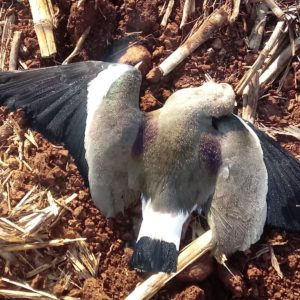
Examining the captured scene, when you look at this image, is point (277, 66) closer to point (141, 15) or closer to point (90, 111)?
point (141, 15)

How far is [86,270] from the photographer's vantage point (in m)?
3.39

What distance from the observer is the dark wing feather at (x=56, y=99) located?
Answer: 344 centimetres

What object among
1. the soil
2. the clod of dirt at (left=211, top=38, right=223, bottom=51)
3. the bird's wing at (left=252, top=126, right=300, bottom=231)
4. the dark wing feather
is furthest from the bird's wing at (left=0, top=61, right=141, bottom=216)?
the bird's wing at (left=252, top=126, right=300, bottom=231)

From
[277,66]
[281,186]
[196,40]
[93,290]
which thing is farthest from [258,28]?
[93,290]

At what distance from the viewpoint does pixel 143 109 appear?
143 inches

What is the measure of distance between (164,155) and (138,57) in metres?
0.58

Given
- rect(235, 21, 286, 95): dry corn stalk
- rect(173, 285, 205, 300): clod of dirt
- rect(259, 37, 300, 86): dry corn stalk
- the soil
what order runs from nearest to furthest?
1. rect(173, 285, 205, 300): clod of dirt
2. the soil
3. rect(235, 21, 286, 95): dry corn stalk
4. rect(259, 37, 300, 86): dry corn stalk

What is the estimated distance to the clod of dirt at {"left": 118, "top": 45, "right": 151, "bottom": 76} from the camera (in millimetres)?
3662

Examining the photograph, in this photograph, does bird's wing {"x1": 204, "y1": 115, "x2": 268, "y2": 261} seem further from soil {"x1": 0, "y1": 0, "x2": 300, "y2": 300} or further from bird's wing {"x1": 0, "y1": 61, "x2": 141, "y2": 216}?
bird's wing {"x1": 0, "y1": 61, "x2": 141, "y2": 216}

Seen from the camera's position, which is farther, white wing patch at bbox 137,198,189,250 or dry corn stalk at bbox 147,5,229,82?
dry corn stalk at bbox 147,5,229,82

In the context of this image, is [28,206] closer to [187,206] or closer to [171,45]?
[187,206]

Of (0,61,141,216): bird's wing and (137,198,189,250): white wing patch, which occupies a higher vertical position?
(0,61,141,216): bird's wing

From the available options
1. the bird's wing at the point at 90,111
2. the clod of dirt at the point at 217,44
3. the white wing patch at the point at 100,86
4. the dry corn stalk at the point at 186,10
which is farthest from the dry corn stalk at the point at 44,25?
the clod of dirt at the point at 217,44

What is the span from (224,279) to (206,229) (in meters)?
0.24
